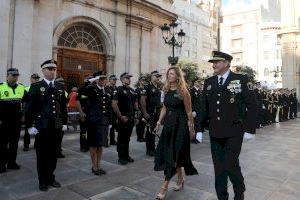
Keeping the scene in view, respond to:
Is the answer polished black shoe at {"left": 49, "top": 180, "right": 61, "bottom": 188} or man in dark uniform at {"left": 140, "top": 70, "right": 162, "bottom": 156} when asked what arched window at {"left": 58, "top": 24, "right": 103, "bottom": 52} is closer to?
man in dark uniform at {"left": 140, "top": 70, "right": 162, "bottom": 156}

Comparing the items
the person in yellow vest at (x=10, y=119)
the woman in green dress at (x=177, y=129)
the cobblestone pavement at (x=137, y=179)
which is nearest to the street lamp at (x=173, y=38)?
the cobblestone pavement at (x=137, y=179)

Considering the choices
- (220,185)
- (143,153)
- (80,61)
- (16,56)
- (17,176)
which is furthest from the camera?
(80,61)

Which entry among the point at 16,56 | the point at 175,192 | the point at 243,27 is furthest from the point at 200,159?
the point at 243,27

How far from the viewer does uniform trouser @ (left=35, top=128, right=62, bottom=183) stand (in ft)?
15.9

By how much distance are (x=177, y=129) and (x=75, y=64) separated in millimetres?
11036

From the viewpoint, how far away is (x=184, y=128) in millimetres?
4672

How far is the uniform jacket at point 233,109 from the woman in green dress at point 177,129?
0.81 meters

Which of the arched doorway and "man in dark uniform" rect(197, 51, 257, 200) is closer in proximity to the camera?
"man in dark uniform" rect(197, 51, 257, 200)

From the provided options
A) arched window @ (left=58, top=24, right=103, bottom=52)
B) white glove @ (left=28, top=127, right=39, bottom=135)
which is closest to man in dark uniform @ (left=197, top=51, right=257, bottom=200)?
white glove @ (left=28, top=127, right=39, bottom=135)

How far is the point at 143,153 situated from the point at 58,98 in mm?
3358

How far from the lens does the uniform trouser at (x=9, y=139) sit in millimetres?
6059

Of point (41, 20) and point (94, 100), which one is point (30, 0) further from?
point (94, 100)

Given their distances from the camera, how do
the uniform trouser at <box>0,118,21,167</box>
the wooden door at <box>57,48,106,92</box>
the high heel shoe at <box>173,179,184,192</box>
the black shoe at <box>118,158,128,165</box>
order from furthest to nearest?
1. the wooden door at <box>57,48,106,92</box>
2. the black shoe at <box>118,158,128,165</box>
3. the uniform trouser at <box>0,118,21,167</box>
4. the high heel shoe at <box>173,179,184,192</box>

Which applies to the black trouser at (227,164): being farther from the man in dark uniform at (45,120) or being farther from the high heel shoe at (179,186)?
the man in dark uniform at (45,120)
